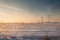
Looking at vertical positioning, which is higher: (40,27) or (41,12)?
(41,12)

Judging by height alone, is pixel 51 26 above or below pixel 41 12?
below

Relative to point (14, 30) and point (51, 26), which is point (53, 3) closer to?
point (51, 26)

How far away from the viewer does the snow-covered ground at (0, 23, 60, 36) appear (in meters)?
3.81

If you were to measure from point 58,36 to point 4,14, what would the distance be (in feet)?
4.58

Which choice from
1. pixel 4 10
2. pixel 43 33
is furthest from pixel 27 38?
pixel 4 10

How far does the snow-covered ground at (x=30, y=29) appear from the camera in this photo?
3811 millimetres

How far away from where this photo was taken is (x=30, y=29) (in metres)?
3.98

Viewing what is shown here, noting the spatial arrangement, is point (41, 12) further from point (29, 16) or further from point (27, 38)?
point (27, 38)

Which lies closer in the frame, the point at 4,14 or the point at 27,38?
the point at 27,38

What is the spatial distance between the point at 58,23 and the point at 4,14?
1312 mm

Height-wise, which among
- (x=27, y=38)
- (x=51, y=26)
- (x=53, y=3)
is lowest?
(x=27, y=38)

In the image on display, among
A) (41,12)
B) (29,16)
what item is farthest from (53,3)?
(29,16)

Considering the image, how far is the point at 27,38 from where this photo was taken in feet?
12.2

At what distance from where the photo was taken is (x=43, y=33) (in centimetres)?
379
